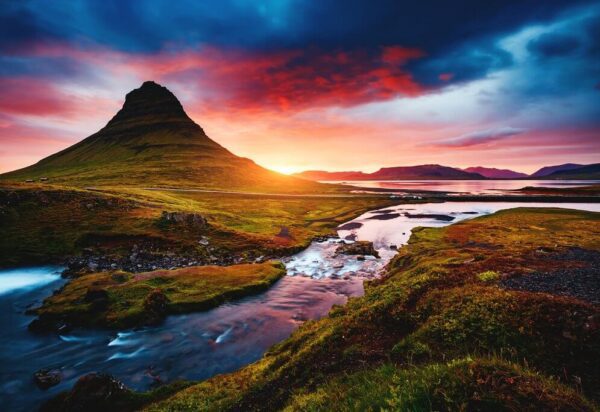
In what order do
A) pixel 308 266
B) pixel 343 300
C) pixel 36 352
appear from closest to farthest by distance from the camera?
pixel 36 352
pixel 343 300
pixel 308 266

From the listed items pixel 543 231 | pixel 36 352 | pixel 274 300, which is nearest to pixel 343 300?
pixel 274 300

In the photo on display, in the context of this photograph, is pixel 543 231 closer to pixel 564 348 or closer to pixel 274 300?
pixel 274 300

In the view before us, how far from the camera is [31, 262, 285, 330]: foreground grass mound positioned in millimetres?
26375

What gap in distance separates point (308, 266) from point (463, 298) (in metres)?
33.0

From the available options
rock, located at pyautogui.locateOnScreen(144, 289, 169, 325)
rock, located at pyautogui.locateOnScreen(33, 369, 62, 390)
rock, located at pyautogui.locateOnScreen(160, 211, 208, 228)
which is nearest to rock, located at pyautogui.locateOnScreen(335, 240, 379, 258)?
rock, located at pyautogui.locateOnScreen(160, 211, 208, 228)

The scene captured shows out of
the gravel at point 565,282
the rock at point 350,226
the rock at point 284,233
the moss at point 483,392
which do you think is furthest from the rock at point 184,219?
the moss at point 483,392

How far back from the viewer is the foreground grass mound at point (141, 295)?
26375 mm

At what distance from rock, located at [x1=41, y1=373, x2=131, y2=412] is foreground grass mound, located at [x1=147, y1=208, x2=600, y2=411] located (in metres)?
2.52

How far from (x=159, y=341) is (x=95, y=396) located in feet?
32.5

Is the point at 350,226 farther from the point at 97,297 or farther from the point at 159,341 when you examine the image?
the point at 159,341

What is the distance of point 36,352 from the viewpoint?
22.5 m

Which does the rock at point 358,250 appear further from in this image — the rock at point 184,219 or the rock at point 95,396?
the rock at point 95,396

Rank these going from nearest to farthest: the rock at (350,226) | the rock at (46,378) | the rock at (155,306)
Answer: the rock at (46,378), the rock at (155,306), the rock at (350,226)

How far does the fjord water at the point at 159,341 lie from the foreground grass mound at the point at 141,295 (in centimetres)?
116
